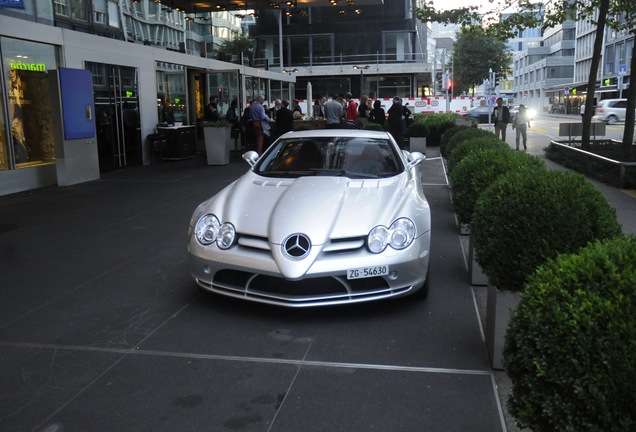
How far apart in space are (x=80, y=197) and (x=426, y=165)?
9357 millimetres

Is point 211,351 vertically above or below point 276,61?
below

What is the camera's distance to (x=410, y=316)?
5.20m

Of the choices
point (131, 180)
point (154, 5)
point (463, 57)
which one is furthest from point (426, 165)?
point (463, 57)

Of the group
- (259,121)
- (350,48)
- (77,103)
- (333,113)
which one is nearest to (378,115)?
(333,113)

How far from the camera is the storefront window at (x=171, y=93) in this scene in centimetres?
1953

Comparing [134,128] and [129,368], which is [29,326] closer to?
[129,368]

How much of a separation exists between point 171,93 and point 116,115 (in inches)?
162

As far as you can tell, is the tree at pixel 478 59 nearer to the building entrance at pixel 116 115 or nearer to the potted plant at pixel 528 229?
the building entrance at pixel 116 115

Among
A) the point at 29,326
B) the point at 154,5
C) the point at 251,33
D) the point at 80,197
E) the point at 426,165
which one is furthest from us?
the point at 251,33

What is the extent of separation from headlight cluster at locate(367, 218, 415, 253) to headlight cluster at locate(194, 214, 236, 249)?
118 centimetres

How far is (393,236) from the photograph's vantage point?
5102 millimetres

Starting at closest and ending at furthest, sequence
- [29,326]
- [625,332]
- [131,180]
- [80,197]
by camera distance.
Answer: [625,332] < [29,326] < [80,197] < [131,180]

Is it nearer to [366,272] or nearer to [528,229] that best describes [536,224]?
[528,229]

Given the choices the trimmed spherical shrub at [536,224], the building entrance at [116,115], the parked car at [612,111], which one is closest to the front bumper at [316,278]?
the trimmed spherical shrub at [536,224]
